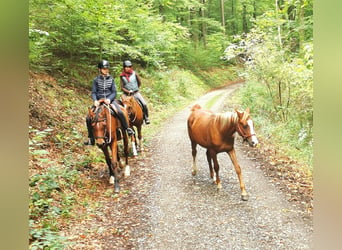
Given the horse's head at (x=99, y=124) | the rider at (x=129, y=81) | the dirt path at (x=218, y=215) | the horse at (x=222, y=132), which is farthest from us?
the rider at (x=129, y=81)

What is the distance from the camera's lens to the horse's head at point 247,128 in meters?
4.63

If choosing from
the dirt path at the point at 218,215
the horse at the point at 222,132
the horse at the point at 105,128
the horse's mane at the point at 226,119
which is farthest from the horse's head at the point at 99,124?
the horse's mane at the point at 226,119

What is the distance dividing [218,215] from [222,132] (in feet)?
4.48

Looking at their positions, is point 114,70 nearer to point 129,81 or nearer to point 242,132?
point 129,81

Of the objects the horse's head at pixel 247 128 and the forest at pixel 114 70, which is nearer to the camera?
the horse's head at pixel 247 128

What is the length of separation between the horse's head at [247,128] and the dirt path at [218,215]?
1084mm

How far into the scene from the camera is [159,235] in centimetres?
419

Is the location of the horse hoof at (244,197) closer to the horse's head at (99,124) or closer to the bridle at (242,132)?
the bridle at (242,132)

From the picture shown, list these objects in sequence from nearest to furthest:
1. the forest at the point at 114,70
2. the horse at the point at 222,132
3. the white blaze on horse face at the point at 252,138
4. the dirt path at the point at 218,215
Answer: the dirt path at the point at 218,215
the white blaze on horse face at the point at 252,138
the horse at the point at 222,132
the forest at the point at 114,70

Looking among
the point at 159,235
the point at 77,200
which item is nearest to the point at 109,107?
the point at 77,200

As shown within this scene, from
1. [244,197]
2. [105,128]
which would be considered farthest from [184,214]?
[105,128]

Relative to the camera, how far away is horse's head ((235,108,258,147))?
463cm

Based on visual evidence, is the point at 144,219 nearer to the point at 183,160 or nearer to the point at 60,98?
the point at 183,160
